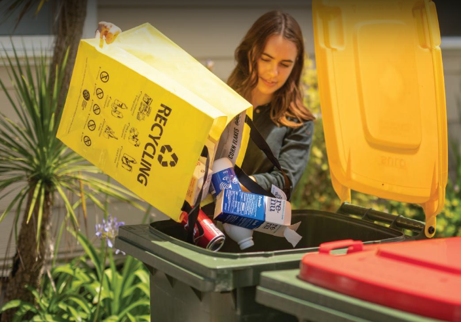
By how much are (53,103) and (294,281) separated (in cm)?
213

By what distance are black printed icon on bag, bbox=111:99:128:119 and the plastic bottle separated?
1.19 ft

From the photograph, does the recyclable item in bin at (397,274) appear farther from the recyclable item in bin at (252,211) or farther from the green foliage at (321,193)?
the green foliage at (321,193)

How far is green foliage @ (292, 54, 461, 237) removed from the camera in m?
5.25

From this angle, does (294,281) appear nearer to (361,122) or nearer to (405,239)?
(405,239)

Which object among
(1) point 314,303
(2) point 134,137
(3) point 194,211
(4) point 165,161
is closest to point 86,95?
(2) point 134,137

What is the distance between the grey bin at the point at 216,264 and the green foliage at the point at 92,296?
113 cm

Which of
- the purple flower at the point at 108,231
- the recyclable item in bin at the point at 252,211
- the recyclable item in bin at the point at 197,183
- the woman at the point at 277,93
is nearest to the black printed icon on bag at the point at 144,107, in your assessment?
the recyclable item in bin at the point at 197,183

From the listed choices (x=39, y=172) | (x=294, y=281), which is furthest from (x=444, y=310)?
(x=39, y=172)

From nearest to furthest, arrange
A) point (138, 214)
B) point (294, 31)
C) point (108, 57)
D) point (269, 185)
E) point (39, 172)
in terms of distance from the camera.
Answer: point (108, 57) → point (269, 185) → point (294, 31) → point (39, 172) → point (138, 214)

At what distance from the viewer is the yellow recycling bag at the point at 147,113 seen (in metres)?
2.21

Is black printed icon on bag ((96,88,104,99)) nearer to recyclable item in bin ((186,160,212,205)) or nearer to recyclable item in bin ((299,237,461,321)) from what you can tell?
recyclable item in bin ((186,160,212,205))

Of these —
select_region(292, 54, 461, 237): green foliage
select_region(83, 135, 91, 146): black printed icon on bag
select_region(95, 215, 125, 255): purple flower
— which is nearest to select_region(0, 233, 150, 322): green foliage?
select_region(95, 215, 125, 255): purple flower

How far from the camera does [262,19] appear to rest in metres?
3.20

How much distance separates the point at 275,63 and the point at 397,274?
1.47 m
